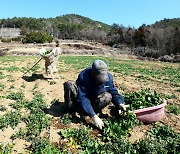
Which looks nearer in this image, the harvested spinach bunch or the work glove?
the work glove

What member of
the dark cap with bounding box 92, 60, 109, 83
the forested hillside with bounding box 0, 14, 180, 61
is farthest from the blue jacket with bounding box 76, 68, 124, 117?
the forested hillside with bounding box 0, 14, 180, 61

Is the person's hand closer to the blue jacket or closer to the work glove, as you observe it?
the blue jacket

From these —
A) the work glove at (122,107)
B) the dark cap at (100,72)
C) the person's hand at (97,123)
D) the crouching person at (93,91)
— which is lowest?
the person's hand at (97,123)

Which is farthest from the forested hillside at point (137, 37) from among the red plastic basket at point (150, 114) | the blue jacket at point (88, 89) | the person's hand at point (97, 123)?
the person's hand at point (97, 123)

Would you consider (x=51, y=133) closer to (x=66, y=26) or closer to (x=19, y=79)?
(x=19, y=79)

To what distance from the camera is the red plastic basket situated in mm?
5336

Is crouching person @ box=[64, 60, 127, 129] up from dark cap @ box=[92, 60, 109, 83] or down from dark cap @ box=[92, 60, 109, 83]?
down

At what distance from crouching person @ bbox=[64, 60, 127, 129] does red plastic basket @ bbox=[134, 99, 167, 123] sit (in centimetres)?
29

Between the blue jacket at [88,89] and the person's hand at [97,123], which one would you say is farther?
the blue jacket at [88,89]

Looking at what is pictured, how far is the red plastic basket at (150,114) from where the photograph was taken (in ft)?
17.5

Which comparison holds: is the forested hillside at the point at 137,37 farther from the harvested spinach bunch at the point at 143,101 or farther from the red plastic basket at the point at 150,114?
the red plastic basket at the point at 150,114

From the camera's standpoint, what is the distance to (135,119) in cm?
529

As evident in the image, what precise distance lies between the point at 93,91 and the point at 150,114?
3.61ft

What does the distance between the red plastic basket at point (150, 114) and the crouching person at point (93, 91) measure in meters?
0.29
